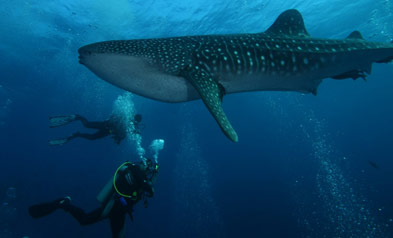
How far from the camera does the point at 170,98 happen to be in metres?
4.16

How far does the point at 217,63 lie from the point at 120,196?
542cm

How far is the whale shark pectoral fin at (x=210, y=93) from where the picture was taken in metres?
2.99

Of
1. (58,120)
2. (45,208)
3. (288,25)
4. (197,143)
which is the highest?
(288,25)

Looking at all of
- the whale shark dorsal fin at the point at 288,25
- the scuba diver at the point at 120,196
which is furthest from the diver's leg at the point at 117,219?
the whale shark dorsal fin at the point at 288,25

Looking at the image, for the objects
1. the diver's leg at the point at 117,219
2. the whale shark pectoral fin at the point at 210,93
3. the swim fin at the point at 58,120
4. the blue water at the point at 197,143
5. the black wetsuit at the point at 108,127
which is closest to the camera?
the whale shark pectoral fin at the point at 210,93

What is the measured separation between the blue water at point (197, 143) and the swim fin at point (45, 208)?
716 inches

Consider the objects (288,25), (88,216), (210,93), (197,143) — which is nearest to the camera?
(210,93)

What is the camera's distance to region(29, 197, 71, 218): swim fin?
758cm

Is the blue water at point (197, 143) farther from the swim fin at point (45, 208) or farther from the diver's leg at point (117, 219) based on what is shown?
the diver's leg at point (117, 219)

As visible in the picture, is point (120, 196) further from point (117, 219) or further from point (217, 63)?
point (217, 63)

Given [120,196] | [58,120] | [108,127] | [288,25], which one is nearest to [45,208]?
[120,196]

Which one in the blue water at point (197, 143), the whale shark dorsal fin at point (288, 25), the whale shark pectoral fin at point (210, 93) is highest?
the whale shark dorsal fin at point (288, 25)

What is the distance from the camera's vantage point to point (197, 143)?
61.3 meters

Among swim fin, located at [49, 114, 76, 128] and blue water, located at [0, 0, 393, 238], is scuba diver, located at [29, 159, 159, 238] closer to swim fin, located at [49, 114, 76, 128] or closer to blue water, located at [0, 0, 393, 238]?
swim fin, located at [49, 114, 76, 128]
